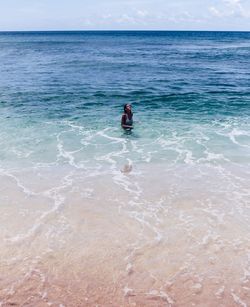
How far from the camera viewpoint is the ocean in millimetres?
8984

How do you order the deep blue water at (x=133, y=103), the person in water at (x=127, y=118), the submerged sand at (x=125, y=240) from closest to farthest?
the submerged sand at (x=125, y=240) < the deep blue water at (x=133, y=103) < the person in water at (x=127, y=118)

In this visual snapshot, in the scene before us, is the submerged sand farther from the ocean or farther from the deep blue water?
the deep blue water

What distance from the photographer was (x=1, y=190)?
14.2 m

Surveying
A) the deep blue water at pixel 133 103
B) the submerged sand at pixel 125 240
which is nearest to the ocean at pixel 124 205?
the submerged sand at pixel 125 240

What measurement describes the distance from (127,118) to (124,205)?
9.83 m

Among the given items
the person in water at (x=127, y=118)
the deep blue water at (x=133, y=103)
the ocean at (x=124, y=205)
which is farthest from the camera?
the person in water at (x=127, y=118)

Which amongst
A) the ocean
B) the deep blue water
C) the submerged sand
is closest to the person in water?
the deep blue water

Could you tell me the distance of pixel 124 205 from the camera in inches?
521

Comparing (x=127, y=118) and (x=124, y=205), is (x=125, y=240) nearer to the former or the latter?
(x=124, y=205)

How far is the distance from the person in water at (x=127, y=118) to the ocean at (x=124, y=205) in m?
0.72

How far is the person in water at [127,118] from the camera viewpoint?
21.8 m

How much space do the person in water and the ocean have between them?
72cm

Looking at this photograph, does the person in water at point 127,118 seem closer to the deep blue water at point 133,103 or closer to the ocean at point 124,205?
the deep blue water at point 133,103

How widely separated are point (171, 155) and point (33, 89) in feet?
69.8
